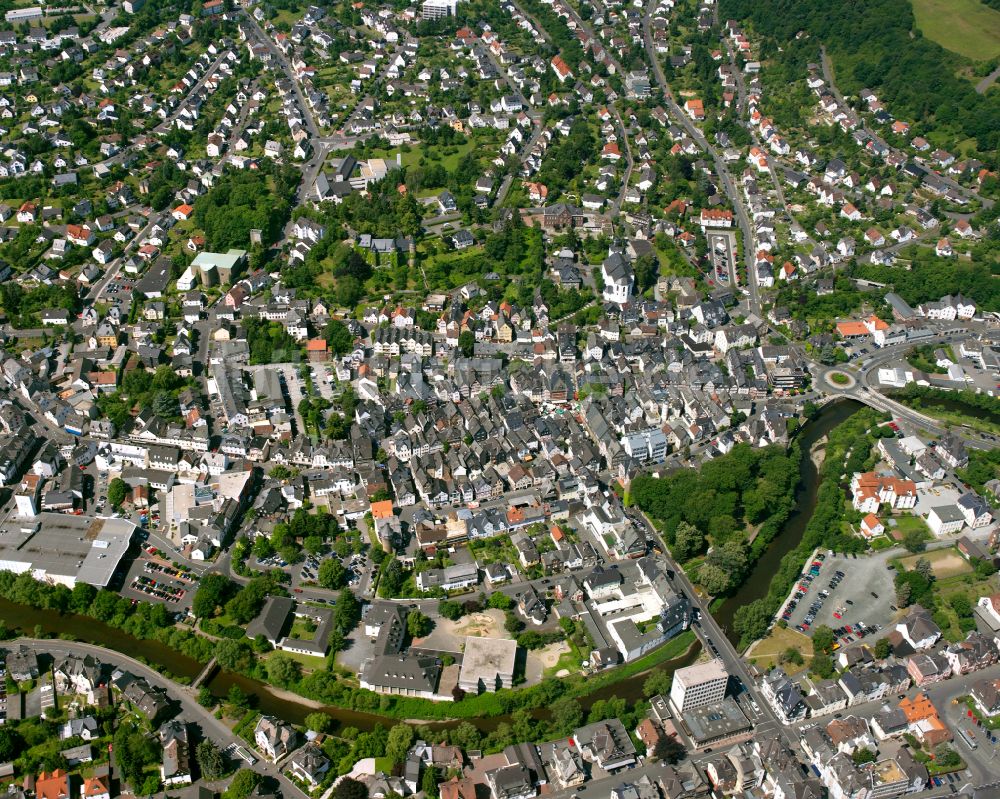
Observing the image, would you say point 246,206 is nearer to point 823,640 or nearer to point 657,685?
point 657,685

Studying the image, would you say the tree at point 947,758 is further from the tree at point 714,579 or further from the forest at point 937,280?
the forest at point 937,280

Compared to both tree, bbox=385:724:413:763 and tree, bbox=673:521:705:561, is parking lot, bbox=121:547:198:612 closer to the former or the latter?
tree, bbox=385:724:413:763

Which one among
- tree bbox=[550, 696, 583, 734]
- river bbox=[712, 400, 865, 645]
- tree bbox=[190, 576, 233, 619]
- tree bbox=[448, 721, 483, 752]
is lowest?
tree bbox=[190, 576, 233, 619]

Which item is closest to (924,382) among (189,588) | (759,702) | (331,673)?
(759,702)

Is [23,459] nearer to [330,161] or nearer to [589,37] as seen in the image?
[330,161]

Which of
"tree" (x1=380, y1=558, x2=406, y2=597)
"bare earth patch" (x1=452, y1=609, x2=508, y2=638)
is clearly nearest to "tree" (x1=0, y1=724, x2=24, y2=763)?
"tree" (x1=380, y1=558, x2=406, y2=597)

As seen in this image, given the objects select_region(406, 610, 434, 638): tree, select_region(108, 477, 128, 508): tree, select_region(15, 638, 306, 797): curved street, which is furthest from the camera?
select_region(108, 477, 128, 508): tree

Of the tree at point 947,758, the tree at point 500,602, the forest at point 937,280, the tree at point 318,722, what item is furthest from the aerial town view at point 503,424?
the tree at point 500,602
